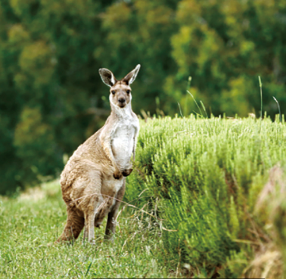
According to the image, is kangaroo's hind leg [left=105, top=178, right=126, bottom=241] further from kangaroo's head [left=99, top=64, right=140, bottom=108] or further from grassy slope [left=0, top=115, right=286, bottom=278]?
kangaroo's head [left=99, top=64, right=140, bottom=108]

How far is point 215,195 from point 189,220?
1.34 ft

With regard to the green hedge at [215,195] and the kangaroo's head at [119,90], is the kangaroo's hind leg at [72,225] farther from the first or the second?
the kangaroo's head at [119,90]

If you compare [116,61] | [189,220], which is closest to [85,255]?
[189,220]

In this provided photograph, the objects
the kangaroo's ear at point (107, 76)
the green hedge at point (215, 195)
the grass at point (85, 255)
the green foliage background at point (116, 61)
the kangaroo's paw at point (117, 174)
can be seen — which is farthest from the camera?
the green foliage background at point (116, 61)

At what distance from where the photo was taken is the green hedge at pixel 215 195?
3.59m

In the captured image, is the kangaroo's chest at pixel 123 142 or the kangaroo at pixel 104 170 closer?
the kangaroo at pixel 104 170

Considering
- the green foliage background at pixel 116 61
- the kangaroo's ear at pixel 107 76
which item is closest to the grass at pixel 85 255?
the kangaroo's ear at pixel 107 76

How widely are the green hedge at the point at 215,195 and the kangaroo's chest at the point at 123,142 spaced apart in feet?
1.98

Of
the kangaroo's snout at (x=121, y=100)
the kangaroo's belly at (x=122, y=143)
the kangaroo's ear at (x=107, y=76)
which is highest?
the kangaroo's ear at (x=107, y=76)

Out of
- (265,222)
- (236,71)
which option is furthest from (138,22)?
(265,222)

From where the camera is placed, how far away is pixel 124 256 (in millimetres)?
4773

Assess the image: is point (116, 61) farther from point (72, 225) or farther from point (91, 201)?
point (91, 201)

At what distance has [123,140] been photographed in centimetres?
529

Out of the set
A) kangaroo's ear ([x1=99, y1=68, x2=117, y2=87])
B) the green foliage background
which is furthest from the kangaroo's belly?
the green foliage background
